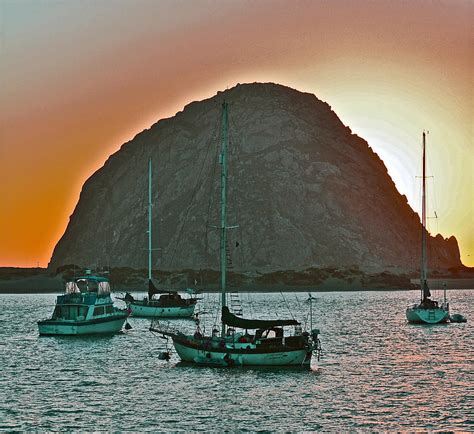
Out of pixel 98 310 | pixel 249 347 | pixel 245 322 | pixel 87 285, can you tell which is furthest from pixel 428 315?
pixel 249 347

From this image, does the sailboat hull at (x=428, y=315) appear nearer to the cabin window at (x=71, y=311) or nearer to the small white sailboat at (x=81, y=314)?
the small white sailboat at (x=81, y=314)

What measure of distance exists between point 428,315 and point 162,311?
1321 inches

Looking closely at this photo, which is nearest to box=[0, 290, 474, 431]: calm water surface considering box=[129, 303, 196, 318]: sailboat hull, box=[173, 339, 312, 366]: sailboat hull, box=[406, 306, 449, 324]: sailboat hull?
box=[173, 339, 312, 366]: sailboat hull

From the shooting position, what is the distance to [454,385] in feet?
186

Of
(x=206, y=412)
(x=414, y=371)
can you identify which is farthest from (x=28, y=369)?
(x=414, y=371)

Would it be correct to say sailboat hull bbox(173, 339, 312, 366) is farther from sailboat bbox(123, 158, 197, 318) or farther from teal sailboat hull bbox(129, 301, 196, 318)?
sailboat bbox(123, 158, 197, 318)

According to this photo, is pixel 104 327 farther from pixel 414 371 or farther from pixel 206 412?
pixel 206 412

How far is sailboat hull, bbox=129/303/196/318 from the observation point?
115m

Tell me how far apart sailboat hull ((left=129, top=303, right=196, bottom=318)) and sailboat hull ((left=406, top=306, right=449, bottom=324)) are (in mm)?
27625

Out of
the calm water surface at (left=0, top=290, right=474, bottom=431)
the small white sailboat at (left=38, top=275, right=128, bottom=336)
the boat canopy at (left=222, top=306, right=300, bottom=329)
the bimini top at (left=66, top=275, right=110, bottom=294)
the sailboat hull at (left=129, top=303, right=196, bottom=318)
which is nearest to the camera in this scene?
the calm water surface at (left=0, top=290, right=474, bottom=431)

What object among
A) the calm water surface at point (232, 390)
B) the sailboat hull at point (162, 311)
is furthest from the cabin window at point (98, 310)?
the sailboat hull at point (162, 311)

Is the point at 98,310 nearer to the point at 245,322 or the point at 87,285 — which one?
the point at 87,285

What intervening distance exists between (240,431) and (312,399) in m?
9.57

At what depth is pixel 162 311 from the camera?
4601 inches
